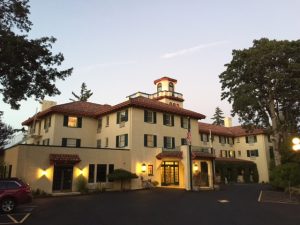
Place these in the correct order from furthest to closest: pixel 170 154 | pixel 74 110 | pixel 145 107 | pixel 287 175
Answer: pixel 74 110, pixel 145 107, pixel 170 154, pixel 287 175

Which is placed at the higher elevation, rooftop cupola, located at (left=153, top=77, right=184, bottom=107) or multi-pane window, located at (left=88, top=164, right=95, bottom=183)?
rooftop cupola, located at (left=153, top=77, right=184, bottom=107)

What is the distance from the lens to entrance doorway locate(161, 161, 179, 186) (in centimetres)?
3406

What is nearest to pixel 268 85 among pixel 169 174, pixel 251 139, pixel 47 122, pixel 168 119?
pixel 168 119

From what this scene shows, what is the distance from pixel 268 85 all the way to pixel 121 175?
19051mm

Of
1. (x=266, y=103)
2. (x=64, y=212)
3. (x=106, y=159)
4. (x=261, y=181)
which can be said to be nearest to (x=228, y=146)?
(x=261, y=181)

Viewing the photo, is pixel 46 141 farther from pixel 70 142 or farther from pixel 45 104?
pixel 45 104

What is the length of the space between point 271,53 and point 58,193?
2586 centimetres

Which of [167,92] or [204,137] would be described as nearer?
[204,137]

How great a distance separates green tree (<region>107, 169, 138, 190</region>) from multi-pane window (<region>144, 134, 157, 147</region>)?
431 cm

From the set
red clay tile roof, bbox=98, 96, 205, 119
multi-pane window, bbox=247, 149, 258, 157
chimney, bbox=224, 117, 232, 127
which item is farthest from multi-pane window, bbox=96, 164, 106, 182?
chimney, bbox=224, 117, 232, 127

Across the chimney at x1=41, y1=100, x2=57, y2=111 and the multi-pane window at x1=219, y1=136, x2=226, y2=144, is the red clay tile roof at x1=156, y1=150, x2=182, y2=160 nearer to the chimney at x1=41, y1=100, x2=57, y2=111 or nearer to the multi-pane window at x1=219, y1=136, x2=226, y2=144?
the chimney at x1=41, y1=100, x2=57, y2=111

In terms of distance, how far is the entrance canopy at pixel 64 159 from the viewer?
2639 cm

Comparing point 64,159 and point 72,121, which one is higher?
point 72,121

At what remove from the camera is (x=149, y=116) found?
34219 millimetres
